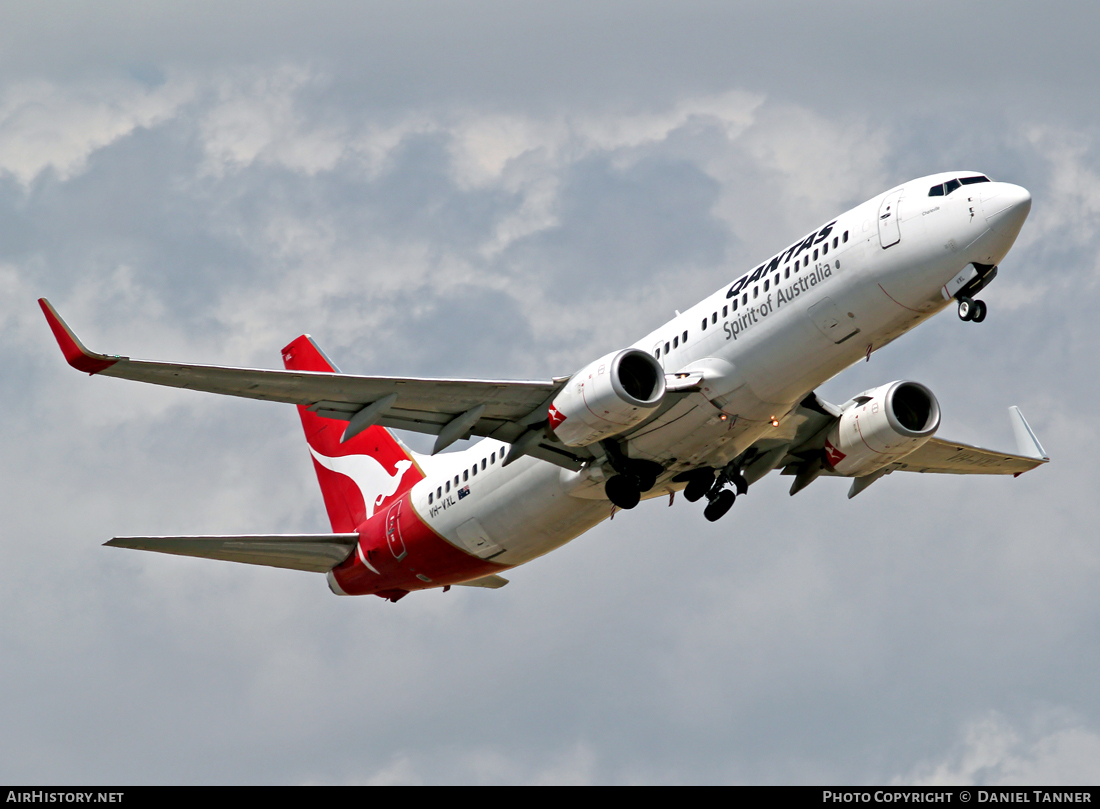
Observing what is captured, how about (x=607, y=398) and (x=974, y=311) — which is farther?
(x=607, y=398)

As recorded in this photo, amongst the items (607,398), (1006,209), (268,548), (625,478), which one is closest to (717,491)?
(625,478)

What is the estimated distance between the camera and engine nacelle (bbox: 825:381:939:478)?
39.8 meters

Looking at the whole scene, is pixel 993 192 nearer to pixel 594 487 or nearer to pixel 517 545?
pixel 594 487

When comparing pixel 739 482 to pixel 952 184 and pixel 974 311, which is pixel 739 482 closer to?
pixel 974 311

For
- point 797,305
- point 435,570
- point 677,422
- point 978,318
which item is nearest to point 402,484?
point 435,570

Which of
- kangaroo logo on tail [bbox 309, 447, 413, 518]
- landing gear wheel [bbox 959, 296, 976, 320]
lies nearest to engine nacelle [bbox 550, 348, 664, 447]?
landing gear wheel [bbox 959, 296, 976, 320]

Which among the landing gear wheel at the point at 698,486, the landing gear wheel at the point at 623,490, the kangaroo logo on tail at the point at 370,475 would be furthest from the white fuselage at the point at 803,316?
the kangaroo logo on tail at the point at 370,475

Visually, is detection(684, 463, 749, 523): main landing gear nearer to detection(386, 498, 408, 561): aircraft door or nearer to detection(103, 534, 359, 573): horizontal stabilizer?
detection(386, 498, 408, 561): aircraft door

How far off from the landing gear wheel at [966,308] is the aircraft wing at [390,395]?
9602mm

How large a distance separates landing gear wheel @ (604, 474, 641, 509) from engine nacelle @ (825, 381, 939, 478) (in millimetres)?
7121

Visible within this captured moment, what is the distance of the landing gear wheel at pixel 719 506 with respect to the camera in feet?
131

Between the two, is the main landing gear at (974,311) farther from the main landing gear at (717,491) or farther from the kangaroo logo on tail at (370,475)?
the kangaroo logo on tail at (370,475)

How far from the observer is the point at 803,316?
112 feet

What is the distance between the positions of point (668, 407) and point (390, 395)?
264 inches
